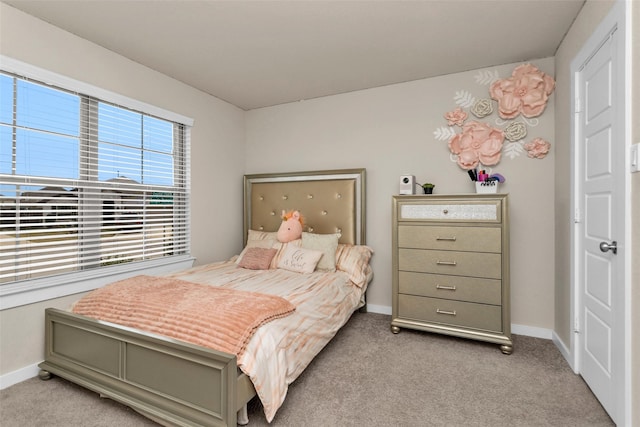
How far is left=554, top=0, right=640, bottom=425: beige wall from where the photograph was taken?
1.37 meters

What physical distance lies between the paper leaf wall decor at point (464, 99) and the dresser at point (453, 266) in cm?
101

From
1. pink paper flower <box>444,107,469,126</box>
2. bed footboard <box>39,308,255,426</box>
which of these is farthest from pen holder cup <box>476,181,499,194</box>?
bed footboard <box>39,308,255,426</box>

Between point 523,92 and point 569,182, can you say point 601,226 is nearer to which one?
point 569,182

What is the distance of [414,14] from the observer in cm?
208

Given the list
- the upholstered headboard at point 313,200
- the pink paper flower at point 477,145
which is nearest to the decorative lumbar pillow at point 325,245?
the upholstered headboard at point 313,200

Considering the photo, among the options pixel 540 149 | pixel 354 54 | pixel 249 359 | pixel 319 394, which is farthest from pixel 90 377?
pixel 540 149

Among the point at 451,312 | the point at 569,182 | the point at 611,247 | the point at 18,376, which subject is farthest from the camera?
the point at 451,312

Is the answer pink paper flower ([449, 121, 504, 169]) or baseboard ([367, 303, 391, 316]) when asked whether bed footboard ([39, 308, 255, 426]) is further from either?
pink paper flower ([449, 121, 504, 169])

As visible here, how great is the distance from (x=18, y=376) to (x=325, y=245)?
7.88 ft

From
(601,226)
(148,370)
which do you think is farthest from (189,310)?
(601,226)

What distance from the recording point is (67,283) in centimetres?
225

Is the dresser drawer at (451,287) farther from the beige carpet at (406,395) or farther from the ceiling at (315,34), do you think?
the ceiling at (315,34)

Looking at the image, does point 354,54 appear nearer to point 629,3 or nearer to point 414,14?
point 414,14

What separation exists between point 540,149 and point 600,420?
6.52 ft
